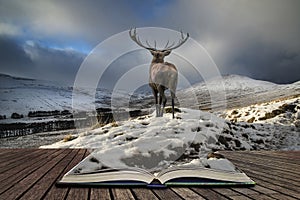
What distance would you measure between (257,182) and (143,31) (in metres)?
6.17

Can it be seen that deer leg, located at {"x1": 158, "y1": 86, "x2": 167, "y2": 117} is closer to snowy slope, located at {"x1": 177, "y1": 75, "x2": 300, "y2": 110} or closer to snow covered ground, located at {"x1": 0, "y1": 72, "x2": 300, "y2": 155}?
snow covered ground, located at {"x1": 0, "y1": 72, "x2": 300, "y2": 155}

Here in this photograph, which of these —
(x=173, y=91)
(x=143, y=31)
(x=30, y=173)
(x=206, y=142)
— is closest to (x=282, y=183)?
(x=30, y=173)

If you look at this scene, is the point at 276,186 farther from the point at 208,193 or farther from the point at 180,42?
the point at 180,42

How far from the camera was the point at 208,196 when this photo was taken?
4.05ft

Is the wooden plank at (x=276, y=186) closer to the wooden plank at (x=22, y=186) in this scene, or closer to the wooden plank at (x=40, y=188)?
the wooden plank at (x=40, y=188)

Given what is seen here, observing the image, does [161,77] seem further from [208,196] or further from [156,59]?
[208,196]

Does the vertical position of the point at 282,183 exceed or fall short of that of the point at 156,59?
it falls short

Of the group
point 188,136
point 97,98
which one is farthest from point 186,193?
point 97,98

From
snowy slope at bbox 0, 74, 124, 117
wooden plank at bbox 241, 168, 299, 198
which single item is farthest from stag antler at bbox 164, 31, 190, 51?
snowy slope at bbox 0, 74, 124, 117

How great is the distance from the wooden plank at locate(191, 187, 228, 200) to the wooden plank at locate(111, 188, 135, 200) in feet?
1.26

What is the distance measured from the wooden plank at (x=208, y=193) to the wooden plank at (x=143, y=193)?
263mm

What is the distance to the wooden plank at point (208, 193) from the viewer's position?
122cm

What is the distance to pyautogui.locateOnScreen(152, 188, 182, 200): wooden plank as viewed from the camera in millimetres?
1215

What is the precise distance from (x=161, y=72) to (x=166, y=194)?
5.07 m
